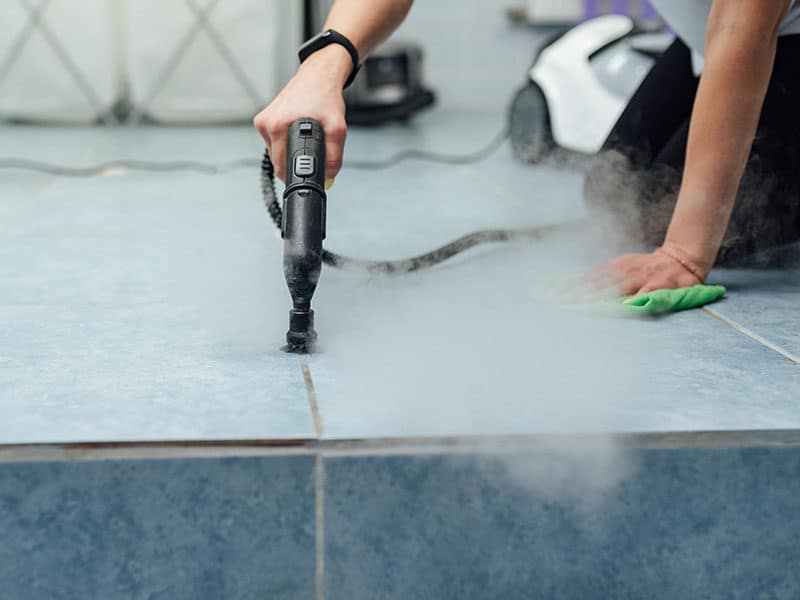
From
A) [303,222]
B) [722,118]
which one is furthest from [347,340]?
[722,118]

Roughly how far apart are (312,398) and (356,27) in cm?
44

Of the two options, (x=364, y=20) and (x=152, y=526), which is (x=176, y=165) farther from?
(x=152, y=526)

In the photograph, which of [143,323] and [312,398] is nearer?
[312,398]

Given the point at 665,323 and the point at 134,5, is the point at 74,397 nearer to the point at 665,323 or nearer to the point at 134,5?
the point at 665,323

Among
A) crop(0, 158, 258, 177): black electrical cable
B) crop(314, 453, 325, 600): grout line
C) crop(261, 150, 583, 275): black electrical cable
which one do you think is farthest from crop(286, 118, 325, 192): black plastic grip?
crop(0, 158, 258, 177): black electrical cable

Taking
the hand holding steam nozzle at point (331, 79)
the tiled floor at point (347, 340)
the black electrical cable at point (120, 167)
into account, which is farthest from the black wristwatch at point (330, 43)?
the black electrical cable at point (120, 167)

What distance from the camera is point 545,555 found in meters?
0.73

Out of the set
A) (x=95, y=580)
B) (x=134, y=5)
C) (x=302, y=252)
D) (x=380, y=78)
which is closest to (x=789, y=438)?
(x=302, y=252)

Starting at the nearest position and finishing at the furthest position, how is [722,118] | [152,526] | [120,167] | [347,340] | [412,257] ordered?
[152,526] → [347,340] → [722,118] → [412,257] → [120,167]

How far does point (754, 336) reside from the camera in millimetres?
987

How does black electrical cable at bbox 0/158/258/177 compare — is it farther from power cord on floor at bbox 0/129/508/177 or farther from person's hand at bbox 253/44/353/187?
person's hand at bbox 253/44/353/187

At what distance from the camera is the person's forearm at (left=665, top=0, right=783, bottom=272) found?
102 cm

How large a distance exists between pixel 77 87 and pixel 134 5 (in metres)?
0.30

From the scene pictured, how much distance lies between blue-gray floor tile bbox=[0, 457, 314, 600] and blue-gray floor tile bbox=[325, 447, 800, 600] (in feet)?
0.12
